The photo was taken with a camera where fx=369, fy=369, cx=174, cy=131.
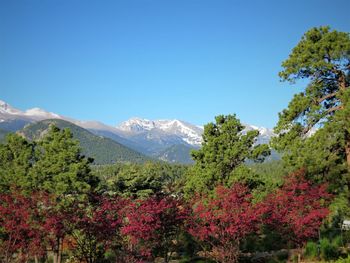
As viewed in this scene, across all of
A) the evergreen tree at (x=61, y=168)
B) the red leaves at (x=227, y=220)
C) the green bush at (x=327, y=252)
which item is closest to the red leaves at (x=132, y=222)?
the red leaves at (x=227, y=220)

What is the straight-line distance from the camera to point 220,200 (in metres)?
15.2

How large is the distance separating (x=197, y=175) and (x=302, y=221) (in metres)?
15.1

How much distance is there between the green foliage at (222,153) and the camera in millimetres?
29734

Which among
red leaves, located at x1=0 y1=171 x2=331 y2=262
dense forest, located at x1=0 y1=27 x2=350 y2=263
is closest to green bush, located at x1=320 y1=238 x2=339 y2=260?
dense forest, located at x1=0 y1=27 x2=350 y2=263

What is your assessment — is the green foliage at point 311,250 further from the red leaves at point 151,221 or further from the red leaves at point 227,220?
the red leaves at point 151,221

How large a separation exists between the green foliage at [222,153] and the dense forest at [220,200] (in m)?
0.09

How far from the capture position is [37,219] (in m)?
14.9

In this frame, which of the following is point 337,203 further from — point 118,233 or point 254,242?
point 118,233

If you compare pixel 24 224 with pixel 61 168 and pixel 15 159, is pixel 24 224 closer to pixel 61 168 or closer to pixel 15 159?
pixel 61 168

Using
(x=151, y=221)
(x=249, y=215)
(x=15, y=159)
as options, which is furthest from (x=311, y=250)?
(x=15, y=159)

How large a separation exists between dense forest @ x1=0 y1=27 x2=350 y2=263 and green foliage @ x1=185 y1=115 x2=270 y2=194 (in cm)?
9

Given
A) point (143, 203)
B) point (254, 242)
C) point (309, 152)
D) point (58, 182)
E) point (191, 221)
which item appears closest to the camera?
point (143, 203)

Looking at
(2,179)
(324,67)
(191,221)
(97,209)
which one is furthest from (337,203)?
(2,179)

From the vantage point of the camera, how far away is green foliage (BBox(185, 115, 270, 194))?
97.6 feet
